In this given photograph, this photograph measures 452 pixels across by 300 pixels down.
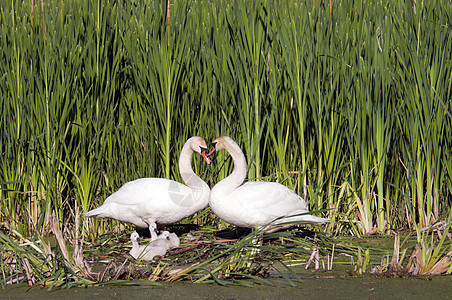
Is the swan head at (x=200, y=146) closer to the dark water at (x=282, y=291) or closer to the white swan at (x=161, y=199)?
the white swan at (x=161, y=199)

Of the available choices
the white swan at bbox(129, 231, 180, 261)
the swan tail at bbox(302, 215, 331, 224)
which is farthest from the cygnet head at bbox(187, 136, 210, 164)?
the swan tail at bbox(302, 215, 331, 224)

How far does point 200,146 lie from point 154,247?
0.93 metres

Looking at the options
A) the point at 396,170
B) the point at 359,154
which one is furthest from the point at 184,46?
the point at 396,170

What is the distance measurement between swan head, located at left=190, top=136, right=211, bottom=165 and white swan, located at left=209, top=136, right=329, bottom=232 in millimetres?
327

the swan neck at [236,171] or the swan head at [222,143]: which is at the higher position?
the swan head at [222,143]

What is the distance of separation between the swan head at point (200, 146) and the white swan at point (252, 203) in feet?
1.07

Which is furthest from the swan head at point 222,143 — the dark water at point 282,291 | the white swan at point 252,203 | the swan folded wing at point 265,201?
the dark water at point 282,291

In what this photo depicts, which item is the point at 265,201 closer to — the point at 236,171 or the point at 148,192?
the point at 236,171

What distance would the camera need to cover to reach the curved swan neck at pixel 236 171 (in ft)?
17.5

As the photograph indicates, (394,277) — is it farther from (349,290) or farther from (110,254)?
(110,254)

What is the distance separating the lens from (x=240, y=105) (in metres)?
6.09

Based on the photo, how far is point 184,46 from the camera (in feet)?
20.6

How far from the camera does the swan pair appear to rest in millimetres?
5281

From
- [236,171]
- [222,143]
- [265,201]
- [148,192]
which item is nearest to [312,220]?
[265,201]
